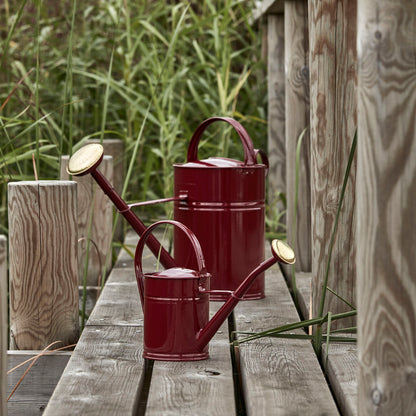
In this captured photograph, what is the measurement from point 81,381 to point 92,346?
0.29 metres

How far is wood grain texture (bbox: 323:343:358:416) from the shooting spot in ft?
5.57

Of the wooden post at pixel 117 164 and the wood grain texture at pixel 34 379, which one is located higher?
the wooden post at pixel 117 164

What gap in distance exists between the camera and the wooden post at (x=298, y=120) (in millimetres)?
3141

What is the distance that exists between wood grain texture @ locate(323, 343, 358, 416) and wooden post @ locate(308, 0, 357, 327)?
0.20m

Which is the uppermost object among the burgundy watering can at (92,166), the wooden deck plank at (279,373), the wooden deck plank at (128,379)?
the burgundy watering can at (92,166)

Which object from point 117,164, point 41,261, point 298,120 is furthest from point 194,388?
point 117,164

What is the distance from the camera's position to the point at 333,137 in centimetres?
222

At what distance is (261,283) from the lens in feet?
8.71

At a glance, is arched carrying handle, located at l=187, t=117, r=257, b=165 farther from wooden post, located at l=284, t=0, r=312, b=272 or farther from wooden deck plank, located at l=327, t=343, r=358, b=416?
wooden deck plank, located at l=327, t=343, r=358, b=416

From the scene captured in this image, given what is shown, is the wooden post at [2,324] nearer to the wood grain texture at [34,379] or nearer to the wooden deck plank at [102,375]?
the wooden deck plank at [102,375]

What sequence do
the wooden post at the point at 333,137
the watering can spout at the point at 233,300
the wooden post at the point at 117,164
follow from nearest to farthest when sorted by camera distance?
1. the watering can spout at the point at 233,300
2. the wooden post at the point at 333,137
3. the wooden post at the point at 117,164

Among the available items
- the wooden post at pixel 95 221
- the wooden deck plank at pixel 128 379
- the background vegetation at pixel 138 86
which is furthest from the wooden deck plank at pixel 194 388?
the background vegetation at pixel 138 86

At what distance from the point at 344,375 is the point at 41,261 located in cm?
89

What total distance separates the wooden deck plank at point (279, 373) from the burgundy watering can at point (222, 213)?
5.9 inches
